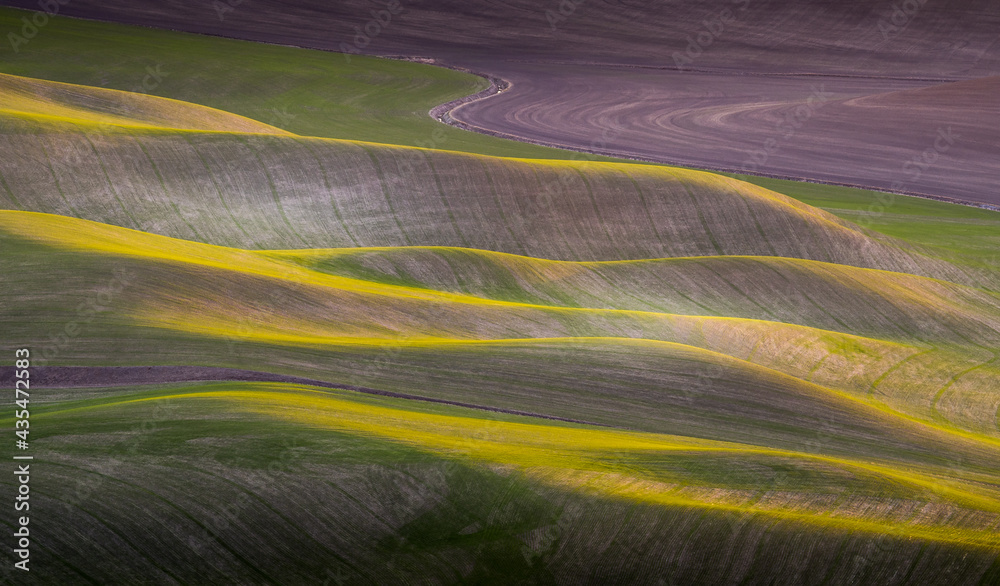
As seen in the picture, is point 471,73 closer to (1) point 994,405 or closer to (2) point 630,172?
(2) point 630,172

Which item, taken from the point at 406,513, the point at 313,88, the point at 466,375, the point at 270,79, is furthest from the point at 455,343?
the point at 270,79

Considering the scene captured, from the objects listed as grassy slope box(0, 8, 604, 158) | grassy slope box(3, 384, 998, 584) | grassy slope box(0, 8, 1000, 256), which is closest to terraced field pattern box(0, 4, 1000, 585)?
grassy slope box(3, 384, 998, 584)

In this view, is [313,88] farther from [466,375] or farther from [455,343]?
[466,375]

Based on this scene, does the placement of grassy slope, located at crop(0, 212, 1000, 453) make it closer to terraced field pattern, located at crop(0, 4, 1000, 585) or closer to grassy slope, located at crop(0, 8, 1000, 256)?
terraced field pattern, located at crop(0, 4, 1000, 585)

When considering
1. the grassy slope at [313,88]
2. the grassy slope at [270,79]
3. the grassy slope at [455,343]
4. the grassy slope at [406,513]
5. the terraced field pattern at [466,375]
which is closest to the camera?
the grassy slope at [406,513]

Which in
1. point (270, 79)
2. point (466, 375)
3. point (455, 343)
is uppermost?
point (270, 79)

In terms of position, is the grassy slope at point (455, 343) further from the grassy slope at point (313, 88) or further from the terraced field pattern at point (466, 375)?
the grassy slope at point (313, 88)

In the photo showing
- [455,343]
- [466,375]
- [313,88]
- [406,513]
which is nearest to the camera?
[406,513]

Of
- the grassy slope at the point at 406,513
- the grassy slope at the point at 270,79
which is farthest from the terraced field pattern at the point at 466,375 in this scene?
the grassy slope at the point at 270,79

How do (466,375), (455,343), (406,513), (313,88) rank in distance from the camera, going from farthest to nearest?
(313,88)
(455,343)
(466,375)
(406,513)
